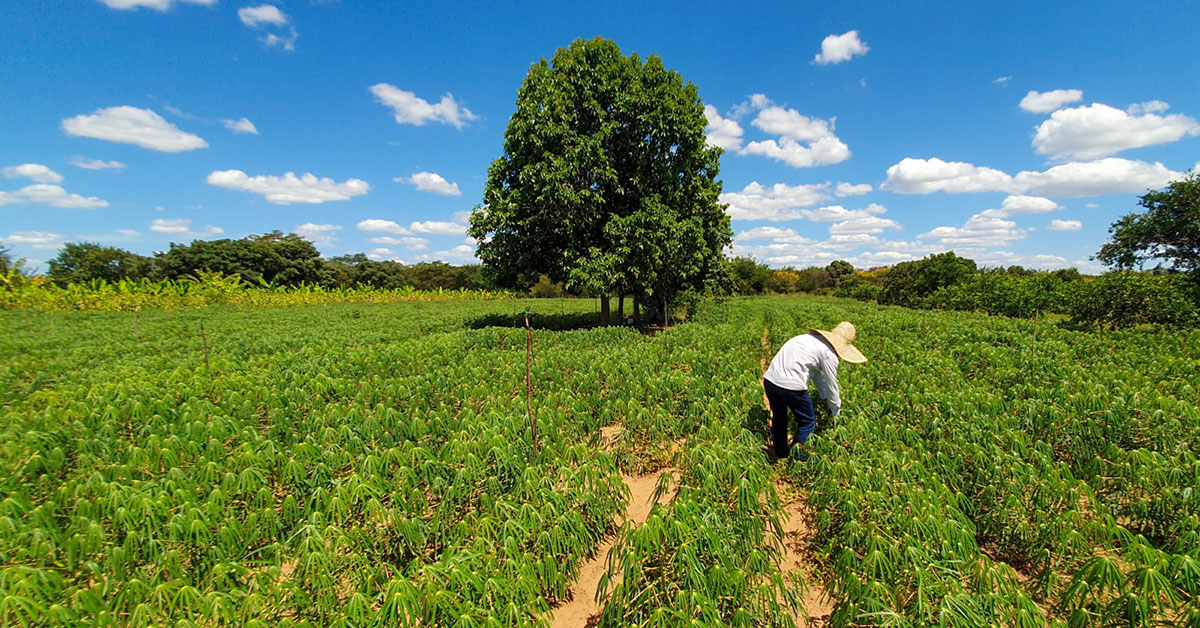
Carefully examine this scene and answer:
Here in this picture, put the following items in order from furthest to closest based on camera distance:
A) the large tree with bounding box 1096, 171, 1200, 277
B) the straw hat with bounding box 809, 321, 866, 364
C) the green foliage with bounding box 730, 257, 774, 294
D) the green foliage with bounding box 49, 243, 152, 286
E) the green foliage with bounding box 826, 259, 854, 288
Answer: the green foliage with bounding box 826, 259, 854, 288 < the green foliage with bounding box 730, 257, 774, 294 < the green foliage with bounding box 49, 243, 152, 286 < the large tree with bounding box 1096, 171, 1200, 277 < the straw hat with bounding box 809, 321, 866, 364

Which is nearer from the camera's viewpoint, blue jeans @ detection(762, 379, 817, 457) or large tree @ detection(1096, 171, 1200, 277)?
blue jeans @ detection(762, 379, 817, 457)

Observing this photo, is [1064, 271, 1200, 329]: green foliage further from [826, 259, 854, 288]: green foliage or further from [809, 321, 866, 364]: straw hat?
[826, 259, 854, 288]: green foliage

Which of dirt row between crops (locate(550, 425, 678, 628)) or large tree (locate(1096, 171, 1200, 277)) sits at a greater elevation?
large tree (locate(1096, 171, 1200, 277))

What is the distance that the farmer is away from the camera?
444cm

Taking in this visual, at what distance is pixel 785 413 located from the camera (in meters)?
4.72

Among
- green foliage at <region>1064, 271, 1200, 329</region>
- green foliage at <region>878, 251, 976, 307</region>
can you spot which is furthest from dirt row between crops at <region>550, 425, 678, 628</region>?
green foliage at <region>878, 251, 976, 307</region>

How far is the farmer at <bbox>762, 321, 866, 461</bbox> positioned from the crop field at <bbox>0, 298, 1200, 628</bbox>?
26 centimetres

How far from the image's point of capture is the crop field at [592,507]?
7.23 ft

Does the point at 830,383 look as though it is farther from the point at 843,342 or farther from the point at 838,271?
the point at 838,271

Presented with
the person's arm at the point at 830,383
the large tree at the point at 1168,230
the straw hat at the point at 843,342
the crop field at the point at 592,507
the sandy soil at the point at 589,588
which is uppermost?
the large tree at the point at 1168,230

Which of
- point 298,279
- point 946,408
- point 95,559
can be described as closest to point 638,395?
point 946,408

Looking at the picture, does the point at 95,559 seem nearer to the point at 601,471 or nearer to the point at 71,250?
the point at 601,471

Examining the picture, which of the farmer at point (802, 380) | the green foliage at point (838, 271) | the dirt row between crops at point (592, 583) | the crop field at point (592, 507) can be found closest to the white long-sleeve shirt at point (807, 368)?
the farmer at point (802, 380)

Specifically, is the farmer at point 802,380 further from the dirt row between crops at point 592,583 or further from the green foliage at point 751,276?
the green foliage at point 751,276
